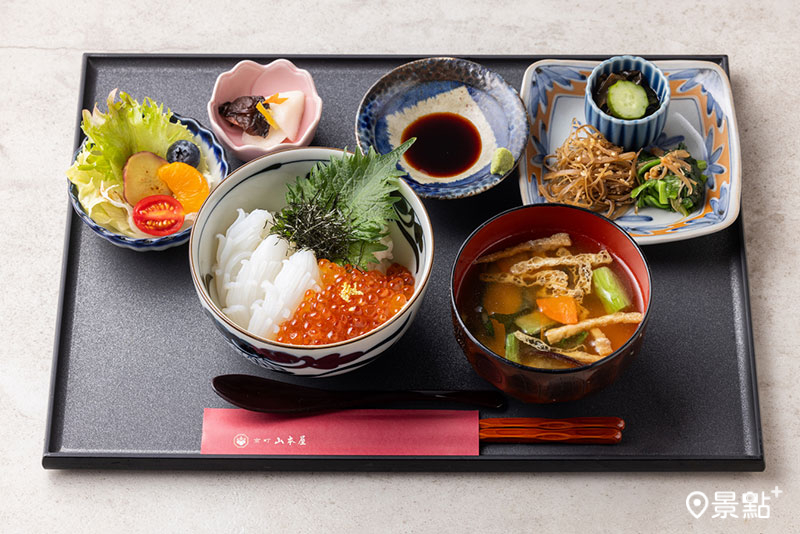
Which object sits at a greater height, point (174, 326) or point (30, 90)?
point (30, 90)

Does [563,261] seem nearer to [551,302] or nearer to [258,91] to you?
[551,302]

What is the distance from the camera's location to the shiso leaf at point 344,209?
1.87 meters

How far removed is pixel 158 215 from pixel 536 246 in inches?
37.2

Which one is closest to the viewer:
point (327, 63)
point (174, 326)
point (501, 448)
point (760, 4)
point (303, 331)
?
point (303, 331)

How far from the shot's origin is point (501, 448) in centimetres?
193

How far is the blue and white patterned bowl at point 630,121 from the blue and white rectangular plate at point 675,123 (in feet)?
0.29

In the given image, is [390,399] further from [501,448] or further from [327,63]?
[327,63]

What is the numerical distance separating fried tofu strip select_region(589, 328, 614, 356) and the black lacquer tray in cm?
20

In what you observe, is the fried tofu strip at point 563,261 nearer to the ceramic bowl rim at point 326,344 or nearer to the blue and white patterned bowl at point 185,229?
the ceramic bowl rim at point 326,344

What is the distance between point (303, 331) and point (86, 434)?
1.99 ft

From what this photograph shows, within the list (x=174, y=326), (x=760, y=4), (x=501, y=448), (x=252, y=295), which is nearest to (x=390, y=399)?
(x=501, y=448)

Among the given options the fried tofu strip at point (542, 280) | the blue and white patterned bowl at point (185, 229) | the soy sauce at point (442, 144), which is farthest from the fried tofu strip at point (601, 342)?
the blue and white patterned bowl at point (185, 229)

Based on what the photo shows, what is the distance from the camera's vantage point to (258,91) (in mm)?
2342

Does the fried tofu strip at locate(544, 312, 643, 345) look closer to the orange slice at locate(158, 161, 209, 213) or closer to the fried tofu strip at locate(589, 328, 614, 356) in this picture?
the fried tofu strip at locate(589, 328, 614, 356)
